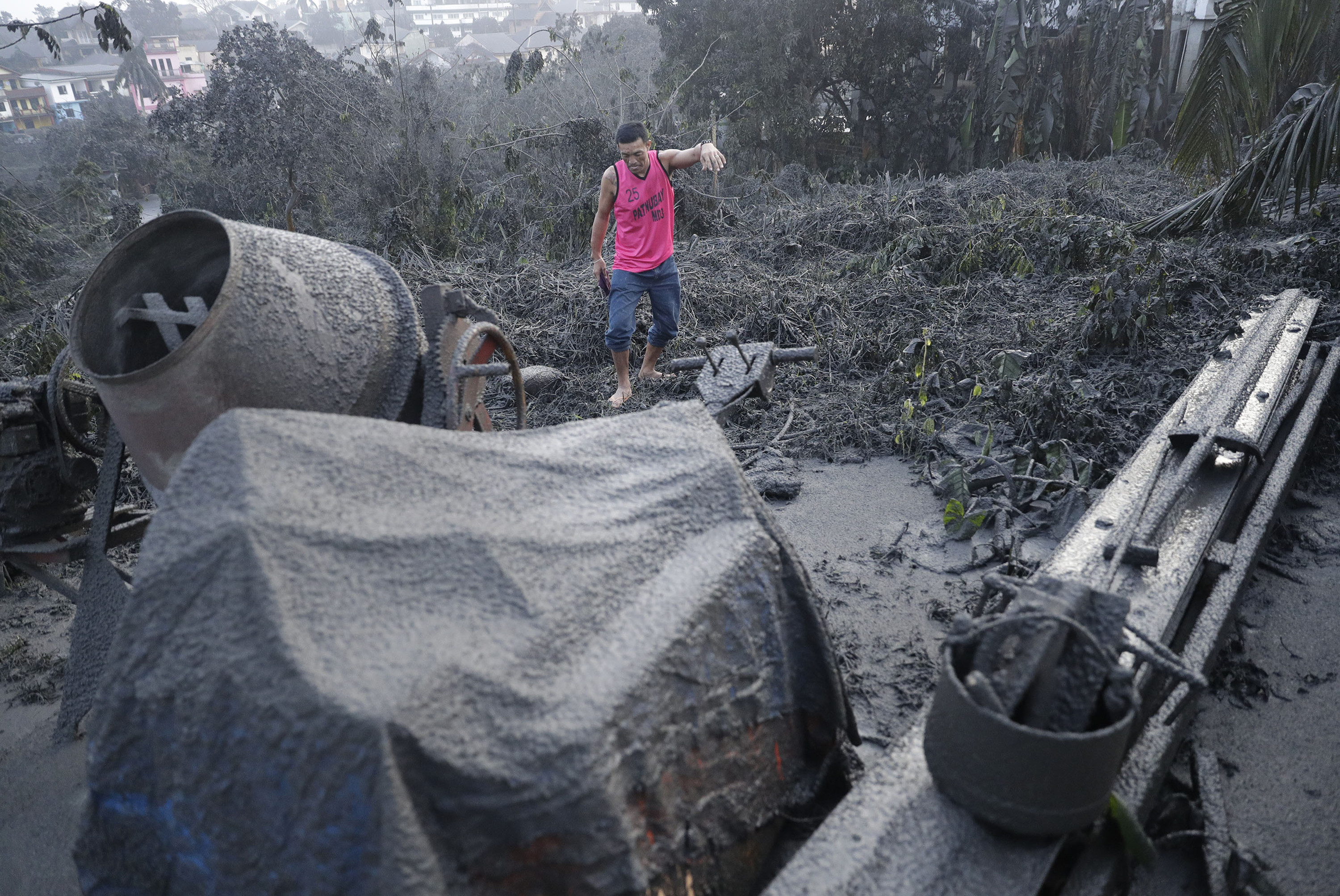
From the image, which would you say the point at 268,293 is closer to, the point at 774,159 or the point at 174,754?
the point at 174,754

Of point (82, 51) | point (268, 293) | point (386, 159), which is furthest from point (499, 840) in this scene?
point (82, 51)

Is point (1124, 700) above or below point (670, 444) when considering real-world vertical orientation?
below

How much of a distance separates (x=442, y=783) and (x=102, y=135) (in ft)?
102

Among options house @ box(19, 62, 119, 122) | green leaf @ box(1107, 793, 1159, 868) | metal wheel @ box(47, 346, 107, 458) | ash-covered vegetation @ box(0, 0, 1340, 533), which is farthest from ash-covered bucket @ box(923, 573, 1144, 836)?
house @ box(19, 62, 119, 122)

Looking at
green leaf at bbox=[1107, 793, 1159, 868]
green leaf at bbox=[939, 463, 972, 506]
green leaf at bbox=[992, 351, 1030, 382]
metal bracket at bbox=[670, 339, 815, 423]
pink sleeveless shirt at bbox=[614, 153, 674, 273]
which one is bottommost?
green leaf at bbox=[939, 463, 972, 506]

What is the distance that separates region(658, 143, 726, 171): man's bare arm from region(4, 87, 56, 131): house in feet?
135

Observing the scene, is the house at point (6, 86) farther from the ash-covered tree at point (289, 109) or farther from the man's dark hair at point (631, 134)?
the man's dark hair at point (631, 134)

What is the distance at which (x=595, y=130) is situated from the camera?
1161 centimetres

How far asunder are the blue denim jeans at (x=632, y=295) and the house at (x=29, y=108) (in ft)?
135

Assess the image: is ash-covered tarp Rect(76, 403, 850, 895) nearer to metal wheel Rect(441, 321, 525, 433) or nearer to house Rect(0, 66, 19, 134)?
metal wheel Rect(441, 321, 525, 433)

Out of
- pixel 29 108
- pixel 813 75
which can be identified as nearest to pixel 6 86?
pixel 29 108

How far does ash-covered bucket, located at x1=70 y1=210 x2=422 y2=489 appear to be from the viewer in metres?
2.40

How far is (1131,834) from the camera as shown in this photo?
1771mm

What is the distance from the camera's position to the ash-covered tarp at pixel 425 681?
129cm
